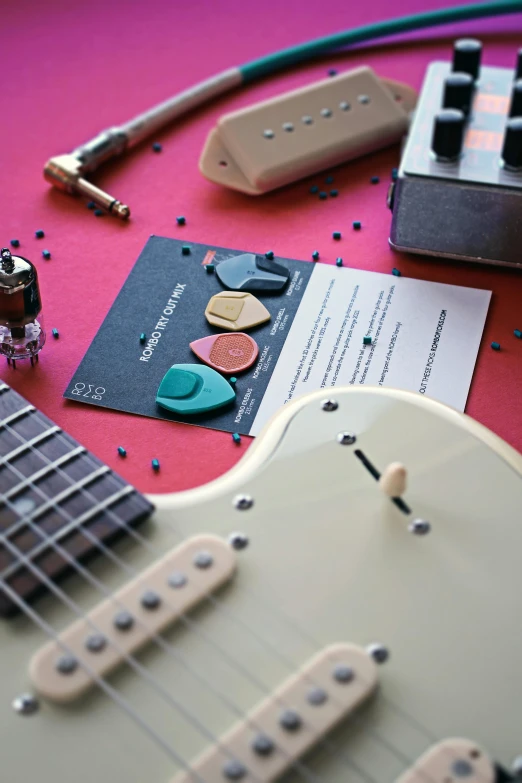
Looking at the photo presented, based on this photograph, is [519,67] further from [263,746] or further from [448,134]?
[263,746]

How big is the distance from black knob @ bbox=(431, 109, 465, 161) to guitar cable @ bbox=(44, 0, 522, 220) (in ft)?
1.25

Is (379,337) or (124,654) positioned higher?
(379,337)

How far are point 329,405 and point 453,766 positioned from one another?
0.32 metres

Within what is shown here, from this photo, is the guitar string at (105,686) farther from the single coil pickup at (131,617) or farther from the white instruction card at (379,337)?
the white instruction card at (379,337)

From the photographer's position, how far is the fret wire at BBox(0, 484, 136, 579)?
0.63 meters

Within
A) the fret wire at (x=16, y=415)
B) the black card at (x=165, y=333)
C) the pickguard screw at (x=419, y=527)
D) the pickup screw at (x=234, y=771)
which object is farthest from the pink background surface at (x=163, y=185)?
the pickup screw at (x=234, y=771)

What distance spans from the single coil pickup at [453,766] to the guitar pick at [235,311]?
52 centimetres

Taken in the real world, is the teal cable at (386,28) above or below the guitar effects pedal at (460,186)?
above

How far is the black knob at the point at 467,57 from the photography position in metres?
1.14

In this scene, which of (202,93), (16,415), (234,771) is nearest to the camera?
(234,771)

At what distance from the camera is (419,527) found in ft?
2.19

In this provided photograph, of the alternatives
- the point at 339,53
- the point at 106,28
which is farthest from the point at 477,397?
the point at 106,28

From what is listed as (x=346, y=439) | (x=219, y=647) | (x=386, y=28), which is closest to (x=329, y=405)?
(x=346, y=439)

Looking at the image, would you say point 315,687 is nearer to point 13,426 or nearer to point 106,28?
point 13,426
